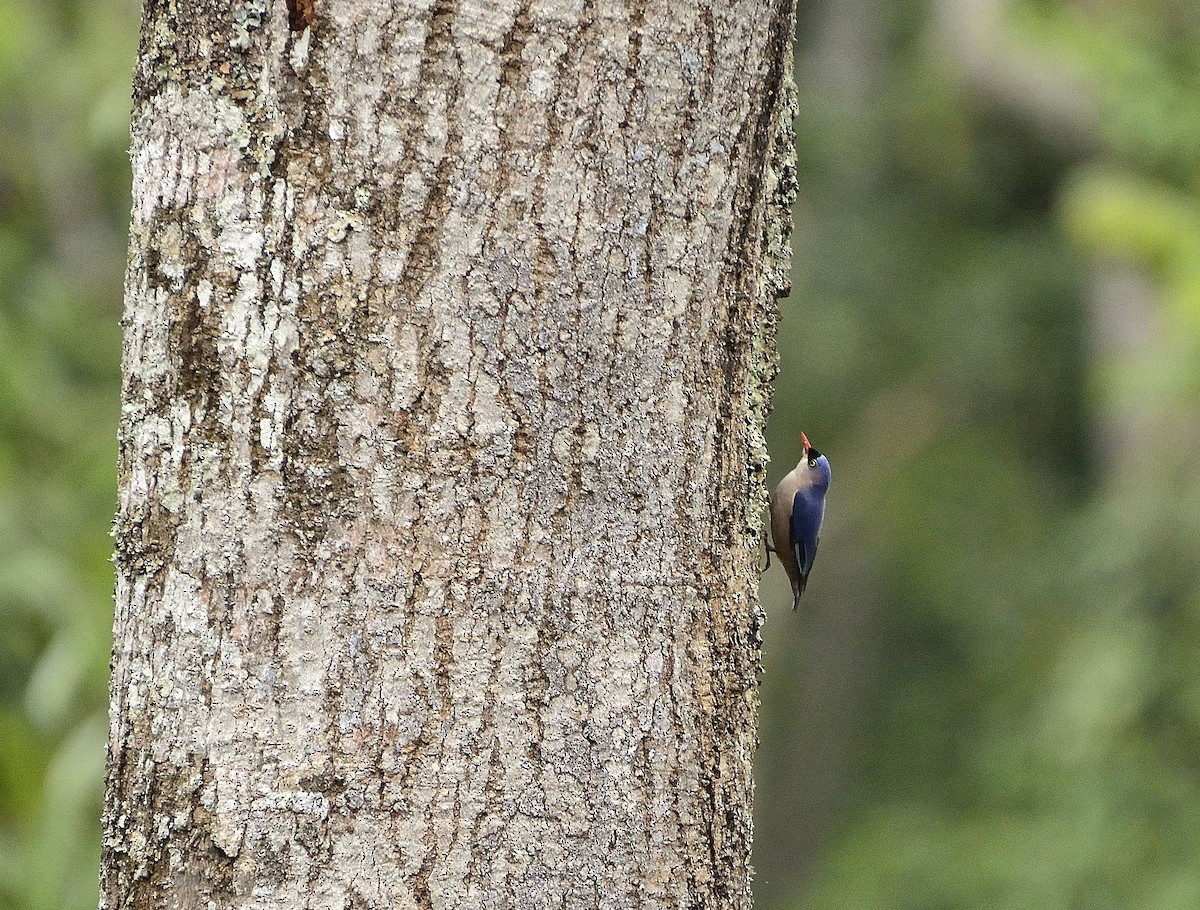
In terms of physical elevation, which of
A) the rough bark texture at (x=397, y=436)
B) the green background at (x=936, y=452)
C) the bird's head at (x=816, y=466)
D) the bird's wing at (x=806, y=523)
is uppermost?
the green background at (x=936, y=452)

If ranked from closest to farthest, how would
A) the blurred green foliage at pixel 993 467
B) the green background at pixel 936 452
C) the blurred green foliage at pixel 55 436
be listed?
1. the blurred green foliage at pixel 55 436
2. the green background at pixel 936 452
3. the blurred green foliage at pixel 993 467

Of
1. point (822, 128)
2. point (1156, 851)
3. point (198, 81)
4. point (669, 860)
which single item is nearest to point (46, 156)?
point (198, 81)

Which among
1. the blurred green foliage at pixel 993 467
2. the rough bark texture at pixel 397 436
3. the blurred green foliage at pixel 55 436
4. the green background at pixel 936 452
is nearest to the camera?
the rough bark texture at pixel 397 436

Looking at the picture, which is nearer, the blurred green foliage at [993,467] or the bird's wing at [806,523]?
the bird's wing at [806,523]

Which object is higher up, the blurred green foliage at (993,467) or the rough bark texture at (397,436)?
the blurred green foliage at (993,467)

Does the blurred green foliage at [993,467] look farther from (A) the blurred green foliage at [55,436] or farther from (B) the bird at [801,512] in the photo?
(A) the blurred green foliage at [55,436]

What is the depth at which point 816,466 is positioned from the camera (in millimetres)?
2223

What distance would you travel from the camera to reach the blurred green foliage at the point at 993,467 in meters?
4.81

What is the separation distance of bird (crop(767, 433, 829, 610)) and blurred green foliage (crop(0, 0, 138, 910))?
110cm

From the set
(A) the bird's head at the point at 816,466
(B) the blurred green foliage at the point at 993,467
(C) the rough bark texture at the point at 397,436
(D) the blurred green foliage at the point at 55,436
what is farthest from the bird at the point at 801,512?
(B) the blurred green foliage at the point at 993,467

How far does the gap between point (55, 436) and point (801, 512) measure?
2091 millimetres

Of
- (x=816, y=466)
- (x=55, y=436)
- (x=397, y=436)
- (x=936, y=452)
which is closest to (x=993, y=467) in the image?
(x=936, y=452)

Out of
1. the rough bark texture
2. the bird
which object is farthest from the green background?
the rough bark texture

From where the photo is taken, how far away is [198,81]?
126 cm
